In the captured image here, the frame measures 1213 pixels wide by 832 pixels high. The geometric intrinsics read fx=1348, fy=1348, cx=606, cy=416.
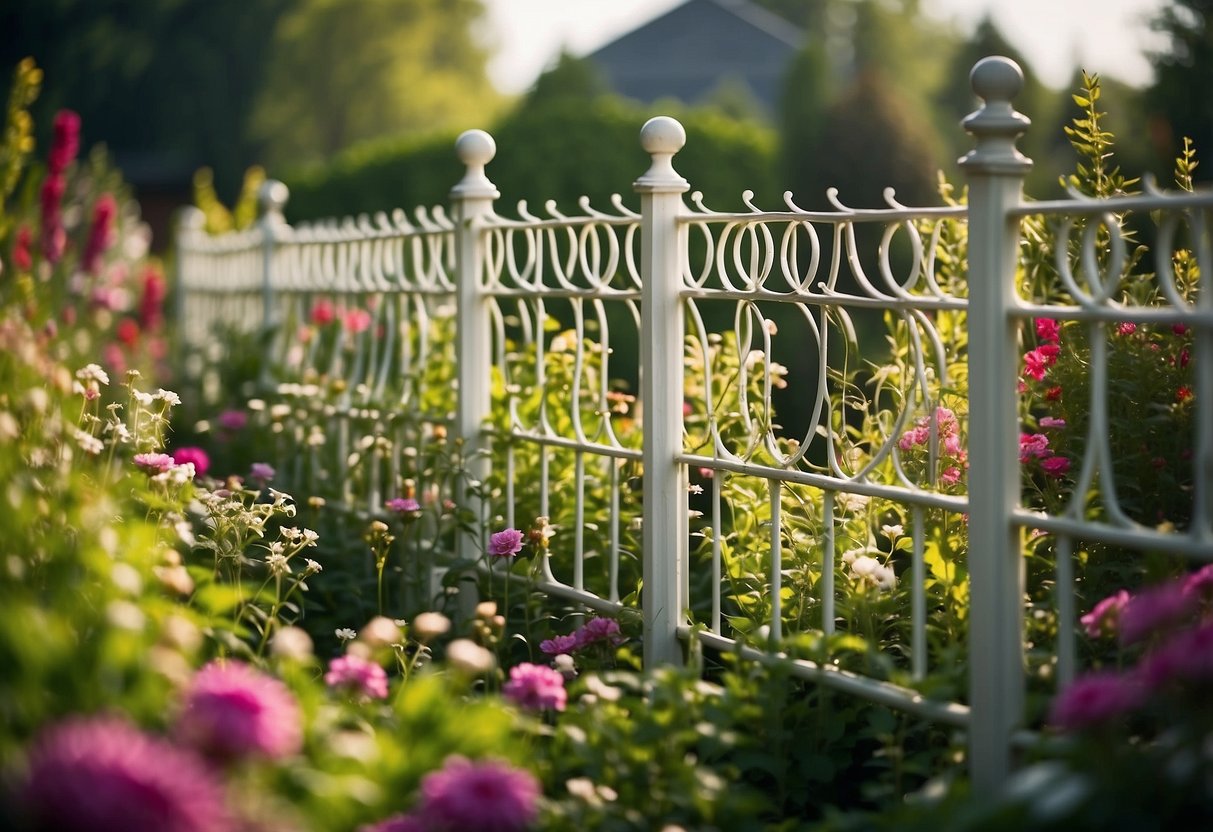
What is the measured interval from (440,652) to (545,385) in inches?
33.0

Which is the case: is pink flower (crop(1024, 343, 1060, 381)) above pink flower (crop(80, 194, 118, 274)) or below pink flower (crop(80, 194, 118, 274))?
below

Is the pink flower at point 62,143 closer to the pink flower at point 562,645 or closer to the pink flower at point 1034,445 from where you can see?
the pink flower at point 562,645

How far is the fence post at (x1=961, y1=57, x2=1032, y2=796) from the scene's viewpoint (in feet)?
8.04

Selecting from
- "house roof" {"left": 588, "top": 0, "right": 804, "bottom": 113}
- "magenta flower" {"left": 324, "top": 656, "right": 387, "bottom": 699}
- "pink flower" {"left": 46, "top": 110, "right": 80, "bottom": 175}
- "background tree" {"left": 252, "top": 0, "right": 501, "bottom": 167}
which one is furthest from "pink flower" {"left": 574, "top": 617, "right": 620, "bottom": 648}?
"house roof" {"left": 588, "top": 0, "right": 804, "bottom": 113}

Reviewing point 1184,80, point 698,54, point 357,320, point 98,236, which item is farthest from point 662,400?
point 698,54

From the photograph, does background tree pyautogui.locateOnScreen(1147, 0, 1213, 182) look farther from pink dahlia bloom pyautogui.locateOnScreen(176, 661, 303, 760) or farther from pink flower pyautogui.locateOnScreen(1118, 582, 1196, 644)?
pink dahlia bloom pyautogui.locateOnScreen(176, 661, 303, 760)

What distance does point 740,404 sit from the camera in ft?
11.0

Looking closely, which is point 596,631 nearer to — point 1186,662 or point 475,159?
point 1186,662

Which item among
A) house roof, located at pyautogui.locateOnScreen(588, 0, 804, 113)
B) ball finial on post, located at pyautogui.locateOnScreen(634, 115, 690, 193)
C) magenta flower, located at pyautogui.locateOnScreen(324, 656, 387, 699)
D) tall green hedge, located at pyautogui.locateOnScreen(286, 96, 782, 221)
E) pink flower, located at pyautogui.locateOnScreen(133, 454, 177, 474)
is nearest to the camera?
magenta flower, located at pyautogui.locateOnScreen(324, 656, 387, 699)

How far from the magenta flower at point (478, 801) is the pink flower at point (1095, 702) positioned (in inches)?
29.8

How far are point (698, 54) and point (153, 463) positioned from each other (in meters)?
38.1

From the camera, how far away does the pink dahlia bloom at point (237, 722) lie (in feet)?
5.53

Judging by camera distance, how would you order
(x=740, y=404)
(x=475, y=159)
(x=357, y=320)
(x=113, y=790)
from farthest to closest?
(x=357, y=320), (x=475, y=159), (x=740, y=404), (x=113, y=790)

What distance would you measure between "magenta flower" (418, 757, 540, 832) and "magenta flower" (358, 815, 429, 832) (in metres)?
0.04
